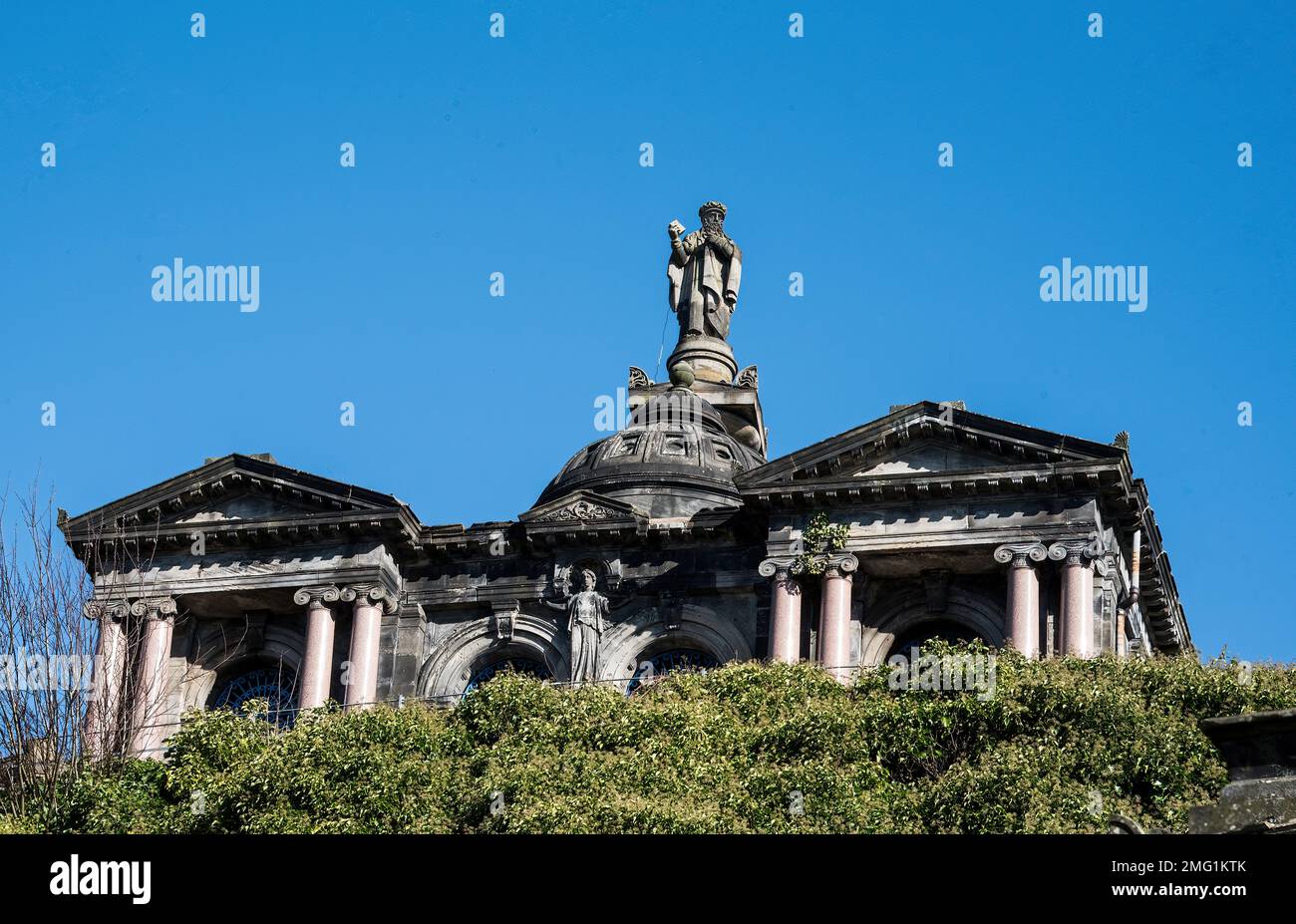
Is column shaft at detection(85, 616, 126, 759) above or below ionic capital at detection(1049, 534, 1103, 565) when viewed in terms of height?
below

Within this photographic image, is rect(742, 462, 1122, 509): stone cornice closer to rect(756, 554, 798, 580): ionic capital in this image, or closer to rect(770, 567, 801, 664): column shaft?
rect(756, 554, 798, 580): ionic capital

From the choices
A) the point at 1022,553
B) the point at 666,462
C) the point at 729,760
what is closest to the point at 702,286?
the point at 666,462

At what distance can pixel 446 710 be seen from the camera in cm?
4241

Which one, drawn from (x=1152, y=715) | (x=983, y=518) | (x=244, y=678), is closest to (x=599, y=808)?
(x=1152, y=715)

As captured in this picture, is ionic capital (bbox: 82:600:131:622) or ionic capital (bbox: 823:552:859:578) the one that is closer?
A: ionic capital (bbox: 823:552:859:578)

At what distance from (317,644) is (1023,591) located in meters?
14.3

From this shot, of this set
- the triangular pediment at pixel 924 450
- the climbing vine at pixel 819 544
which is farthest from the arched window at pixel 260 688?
the climbing vine at pixel 819 544

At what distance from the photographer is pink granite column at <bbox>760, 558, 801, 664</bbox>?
46844mm

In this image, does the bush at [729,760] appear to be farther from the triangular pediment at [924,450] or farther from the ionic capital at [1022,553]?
the triangular pediment at [924,450]

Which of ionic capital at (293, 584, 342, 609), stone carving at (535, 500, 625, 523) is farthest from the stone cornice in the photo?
ionic capital at (293, 584, 342, 609)

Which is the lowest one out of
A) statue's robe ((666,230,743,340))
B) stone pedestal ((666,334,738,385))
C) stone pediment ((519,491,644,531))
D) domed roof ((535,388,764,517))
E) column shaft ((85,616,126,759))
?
column shaft ((85,616,126,759))

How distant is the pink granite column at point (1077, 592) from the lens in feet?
147

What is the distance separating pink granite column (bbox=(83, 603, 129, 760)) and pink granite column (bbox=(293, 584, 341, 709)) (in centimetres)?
370
